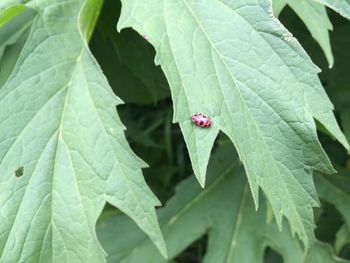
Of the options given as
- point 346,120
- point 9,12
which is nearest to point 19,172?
point 9,12

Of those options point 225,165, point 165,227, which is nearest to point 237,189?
point 225,165

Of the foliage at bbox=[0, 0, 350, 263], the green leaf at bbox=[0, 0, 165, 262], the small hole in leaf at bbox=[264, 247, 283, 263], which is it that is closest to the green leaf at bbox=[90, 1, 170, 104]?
the foliage at bbox=[0, 0, 350, 263]

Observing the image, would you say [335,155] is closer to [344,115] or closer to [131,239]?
[344,115]

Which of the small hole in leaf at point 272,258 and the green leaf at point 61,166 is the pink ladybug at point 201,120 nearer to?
the green leaf at point 61,166

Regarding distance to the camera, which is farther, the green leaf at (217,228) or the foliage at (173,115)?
the green leaf at (217,228)

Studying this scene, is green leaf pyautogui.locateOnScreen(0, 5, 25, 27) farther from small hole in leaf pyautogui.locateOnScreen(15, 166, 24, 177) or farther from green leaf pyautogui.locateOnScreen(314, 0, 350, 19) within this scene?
green leaf pyautogui.locateOnScreen(314, 0, 350, 19)

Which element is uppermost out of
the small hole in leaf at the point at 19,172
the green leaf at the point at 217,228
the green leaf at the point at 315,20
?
the green leaf at the point at 315,20

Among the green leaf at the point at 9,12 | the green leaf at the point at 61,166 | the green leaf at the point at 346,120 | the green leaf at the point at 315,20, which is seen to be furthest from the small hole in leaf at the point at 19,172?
the green leaf at the point at 346,120

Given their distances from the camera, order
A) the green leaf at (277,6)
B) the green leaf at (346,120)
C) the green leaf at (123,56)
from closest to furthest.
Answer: the green leaf at (277,6) < the green leaf at (346,120) < the green leaf at (123,56)
